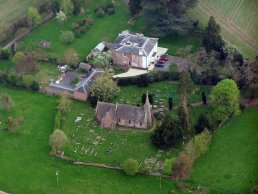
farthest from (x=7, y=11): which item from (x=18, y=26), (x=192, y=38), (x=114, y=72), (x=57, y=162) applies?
(x=57, y=162)

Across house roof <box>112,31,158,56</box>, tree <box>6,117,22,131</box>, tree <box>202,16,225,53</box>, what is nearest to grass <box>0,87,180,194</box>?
tree <box>6,117,22,131</box>

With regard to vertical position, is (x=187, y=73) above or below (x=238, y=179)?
above

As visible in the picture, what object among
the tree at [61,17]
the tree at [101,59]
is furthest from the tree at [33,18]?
the tree at [101,59]

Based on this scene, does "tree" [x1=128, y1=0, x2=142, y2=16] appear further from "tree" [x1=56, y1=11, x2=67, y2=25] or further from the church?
the church

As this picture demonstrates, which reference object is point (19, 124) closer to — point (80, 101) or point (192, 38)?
point (80, 101)

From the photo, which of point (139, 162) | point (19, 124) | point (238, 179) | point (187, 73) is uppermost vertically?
point (187, 73)

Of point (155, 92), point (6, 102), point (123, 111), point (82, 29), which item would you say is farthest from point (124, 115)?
point (82, 29)

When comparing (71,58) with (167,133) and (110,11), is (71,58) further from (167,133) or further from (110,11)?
(167,133)

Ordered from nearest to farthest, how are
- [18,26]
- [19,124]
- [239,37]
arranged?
[19,124], [239,37], [18,26]
